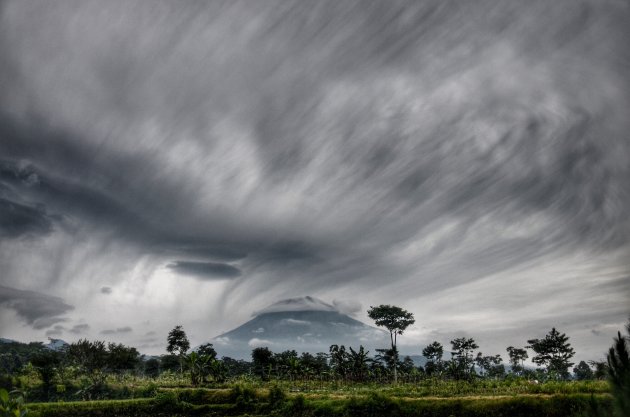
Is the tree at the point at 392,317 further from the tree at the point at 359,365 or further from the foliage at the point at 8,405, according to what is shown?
the foliage at the point at 8,405

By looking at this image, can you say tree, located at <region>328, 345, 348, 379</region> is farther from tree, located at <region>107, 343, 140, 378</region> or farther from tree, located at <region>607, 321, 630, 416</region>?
tree, located at <region>607, 321, 630, 416</region>

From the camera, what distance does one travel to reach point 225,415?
41531 millimetres

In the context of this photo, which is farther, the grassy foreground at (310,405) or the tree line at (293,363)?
the tree line at (293,363)

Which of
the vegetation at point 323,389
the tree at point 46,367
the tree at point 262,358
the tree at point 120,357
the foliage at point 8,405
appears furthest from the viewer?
the tree at point 262,358

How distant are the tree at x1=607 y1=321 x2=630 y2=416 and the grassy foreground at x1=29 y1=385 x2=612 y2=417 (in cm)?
1963

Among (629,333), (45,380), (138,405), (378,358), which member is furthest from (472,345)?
(629,333)

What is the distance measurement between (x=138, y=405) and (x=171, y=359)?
211 ft

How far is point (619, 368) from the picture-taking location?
28.9 feet

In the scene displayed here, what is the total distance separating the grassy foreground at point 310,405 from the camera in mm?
28672

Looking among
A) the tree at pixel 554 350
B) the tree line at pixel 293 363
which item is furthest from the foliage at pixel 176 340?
the tree at pixel 554 350

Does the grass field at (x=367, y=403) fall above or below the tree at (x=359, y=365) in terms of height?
below

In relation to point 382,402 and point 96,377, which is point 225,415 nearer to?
point 382,402

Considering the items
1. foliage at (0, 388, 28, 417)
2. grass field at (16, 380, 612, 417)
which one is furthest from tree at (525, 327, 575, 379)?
foliage at (0, 388, 28, 417)

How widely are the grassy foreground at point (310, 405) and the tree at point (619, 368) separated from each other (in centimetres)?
1963
